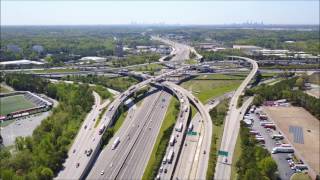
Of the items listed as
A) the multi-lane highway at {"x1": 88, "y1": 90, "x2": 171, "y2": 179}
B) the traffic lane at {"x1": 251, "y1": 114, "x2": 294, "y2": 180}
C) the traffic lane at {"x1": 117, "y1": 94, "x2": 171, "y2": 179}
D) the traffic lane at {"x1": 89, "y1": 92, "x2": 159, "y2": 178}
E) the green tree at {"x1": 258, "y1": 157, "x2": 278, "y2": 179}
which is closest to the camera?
the green tree at {"x1": 258, "y1": 157, "x2": 278, "y2": 179}

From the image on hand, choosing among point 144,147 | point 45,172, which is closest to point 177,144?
point 144,147

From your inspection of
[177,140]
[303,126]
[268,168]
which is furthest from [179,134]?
[303,126]

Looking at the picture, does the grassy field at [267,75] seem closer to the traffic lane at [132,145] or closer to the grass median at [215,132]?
the grass median at [215,132]

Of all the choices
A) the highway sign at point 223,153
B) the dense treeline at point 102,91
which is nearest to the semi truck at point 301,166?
the highway sign at point 223,153

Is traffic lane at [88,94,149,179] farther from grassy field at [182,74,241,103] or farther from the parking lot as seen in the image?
grassy field at [182,74,241,103]

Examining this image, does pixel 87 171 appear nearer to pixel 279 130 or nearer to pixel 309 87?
pixel 279 130

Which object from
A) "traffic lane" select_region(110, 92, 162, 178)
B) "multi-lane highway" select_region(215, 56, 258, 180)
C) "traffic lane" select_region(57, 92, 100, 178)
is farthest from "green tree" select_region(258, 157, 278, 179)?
"traffic lane" select_region(57, 92, 100, 178)

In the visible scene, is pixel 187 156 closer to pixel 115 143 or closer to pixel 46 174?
pixel 115 143
